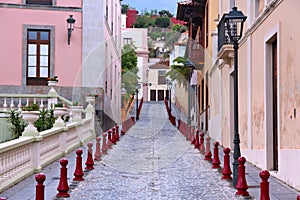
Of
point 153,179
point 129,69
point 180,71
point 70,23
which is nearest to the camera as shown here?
point 153,179

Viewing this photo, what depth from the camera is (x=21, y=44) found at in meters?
22.3

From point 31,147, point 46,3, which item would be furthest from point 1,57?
point 31,147

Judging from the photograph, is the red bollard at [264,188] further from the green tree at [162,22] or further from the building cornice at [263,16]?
the green tree at [162,22]

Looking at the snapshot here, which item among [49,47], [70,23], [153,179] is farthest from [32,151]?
[49,47]

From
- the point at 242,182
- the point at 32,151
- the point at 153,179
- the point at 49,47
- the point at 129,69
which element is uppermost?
the point at 129,69

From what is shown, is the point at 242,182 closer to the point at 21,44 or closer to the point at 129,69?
the point at 21,44

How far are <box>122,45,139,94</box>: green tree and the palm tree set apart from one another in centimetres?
343

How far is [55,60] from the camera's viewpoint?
2264 cm

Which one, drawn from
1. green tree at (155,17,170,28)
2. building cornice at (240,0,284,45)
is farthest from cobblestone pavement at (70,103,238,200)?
green tree at (155,17,170,28)

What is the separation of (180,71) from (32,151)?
31.1m

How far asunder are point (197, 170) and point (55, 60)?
12.7 meters

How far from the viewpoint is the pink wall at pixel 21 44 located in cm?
2236

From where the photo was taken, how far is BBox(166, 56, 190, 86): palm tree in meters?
39.3

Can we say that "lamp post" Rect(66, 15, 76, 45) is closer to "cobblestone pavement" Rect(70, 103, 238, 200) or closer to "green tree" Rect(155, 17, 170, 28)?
"cobblestone pavement" Rect(70, 103, 238, 200)
